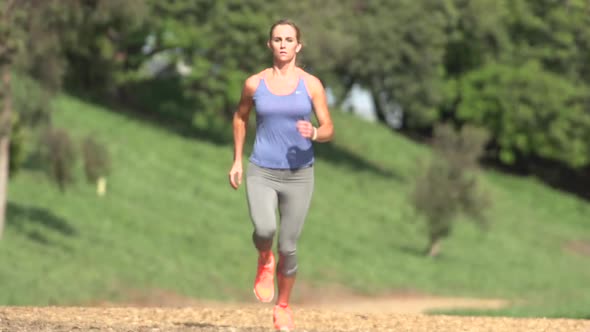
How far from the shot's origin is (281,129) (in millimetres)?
10797

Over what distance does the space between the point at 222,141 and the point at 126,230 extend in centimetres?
1738

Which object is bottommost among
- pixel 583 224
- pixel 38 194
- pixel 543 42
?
pixel 583 224

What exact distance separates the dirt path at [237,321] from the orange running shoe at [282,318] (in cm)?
40

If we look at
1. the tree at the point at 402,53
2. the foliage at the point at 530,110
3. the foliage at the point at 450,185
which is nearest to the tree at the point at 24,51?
the foliage at the point at 450,185

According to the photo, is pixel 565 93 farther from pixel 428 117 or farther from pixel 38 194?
pixel 38 194

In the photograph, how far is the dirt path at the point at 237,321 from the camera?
11.7 m

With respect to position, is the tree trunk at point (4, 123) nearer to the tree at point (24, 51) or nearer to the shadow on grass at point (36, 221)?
the tree at point (24, 51)

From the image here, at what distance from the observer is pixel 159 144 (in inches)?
2005

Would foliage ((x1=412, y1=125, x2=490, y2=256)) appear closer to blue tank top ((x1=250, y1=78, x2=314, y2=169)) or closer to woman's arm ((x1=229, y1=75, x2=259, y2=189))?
woman's arm ((x1=229, y1=75, x2=259, y2=189))

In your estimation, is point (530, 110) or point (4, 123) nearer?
point (4, 123)

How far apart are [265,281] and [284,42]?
216 cm

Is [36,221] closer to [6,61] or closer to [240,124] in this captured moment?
[6,61]

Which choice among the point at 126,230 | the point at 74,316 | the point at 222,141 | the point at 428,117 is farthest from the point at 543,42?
the point at 74,316

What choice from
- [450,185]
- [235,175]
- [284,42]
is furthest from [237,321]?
[450,185]
